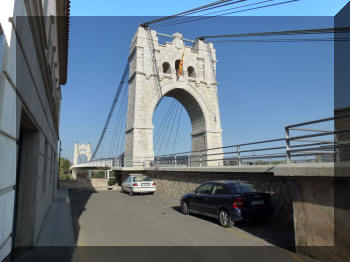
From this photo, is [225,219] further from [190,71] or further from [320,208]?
[190,71]

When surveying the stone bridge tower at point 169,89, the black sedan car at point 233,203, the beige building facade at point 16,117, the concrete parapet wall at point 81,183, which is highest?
the stone bridge tower at point 169,89

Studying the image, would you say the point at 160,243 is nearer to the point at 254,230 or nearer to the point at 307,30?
the point at 254,230

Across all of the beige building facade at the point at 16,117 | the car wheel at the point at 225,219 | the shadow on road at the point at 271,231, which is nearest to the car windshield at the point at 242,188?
the car wheel at the point at 225,219

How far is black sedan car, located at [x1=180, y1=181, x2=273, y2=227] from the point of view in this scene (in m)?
7.70

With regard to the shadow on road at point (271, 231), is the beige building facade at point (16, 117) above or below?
above

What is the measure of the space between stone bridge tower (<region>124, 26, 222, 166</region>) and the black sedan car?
713 inches

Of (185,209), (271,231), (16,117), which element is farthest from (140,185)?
(16,117)

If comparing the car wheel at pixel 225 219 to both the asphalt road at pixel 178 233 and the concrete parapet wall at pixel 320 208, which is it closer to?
the asphalt road at pixel 178 233

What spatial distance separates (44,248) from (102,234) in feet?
6.46

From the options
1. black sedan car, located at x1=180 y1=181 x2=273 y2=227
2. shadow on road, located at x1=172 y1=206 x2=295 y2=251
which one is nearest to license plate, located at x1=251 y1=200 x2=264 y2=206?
black sedan car, located at x1=180 y1=181 x2=273 y2=227

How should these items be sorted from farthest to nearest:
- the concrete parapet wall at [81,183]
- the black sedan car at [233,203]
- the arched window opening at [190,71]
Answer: the arched window opening at [190,71] < the concrete parapet wall at [81,183] < the black sedan car at [233,203]

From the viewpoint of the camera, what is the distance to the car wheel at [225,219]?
7931mm

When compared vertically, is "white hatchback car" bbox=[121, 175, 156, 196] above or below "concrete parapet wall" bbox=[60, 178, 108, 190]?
above

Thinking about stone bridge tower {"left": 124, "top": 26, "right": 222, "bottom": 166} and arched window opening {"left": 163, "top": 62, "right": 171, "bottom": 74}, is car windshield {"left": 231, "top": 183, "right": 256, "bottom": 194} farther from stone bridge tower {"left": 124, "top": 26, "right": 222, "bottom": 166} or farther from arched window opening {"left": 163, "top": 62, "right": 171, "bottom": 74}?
arched window opening {"left": 163, "top": 62, "right": 171, "bottom": 74}
